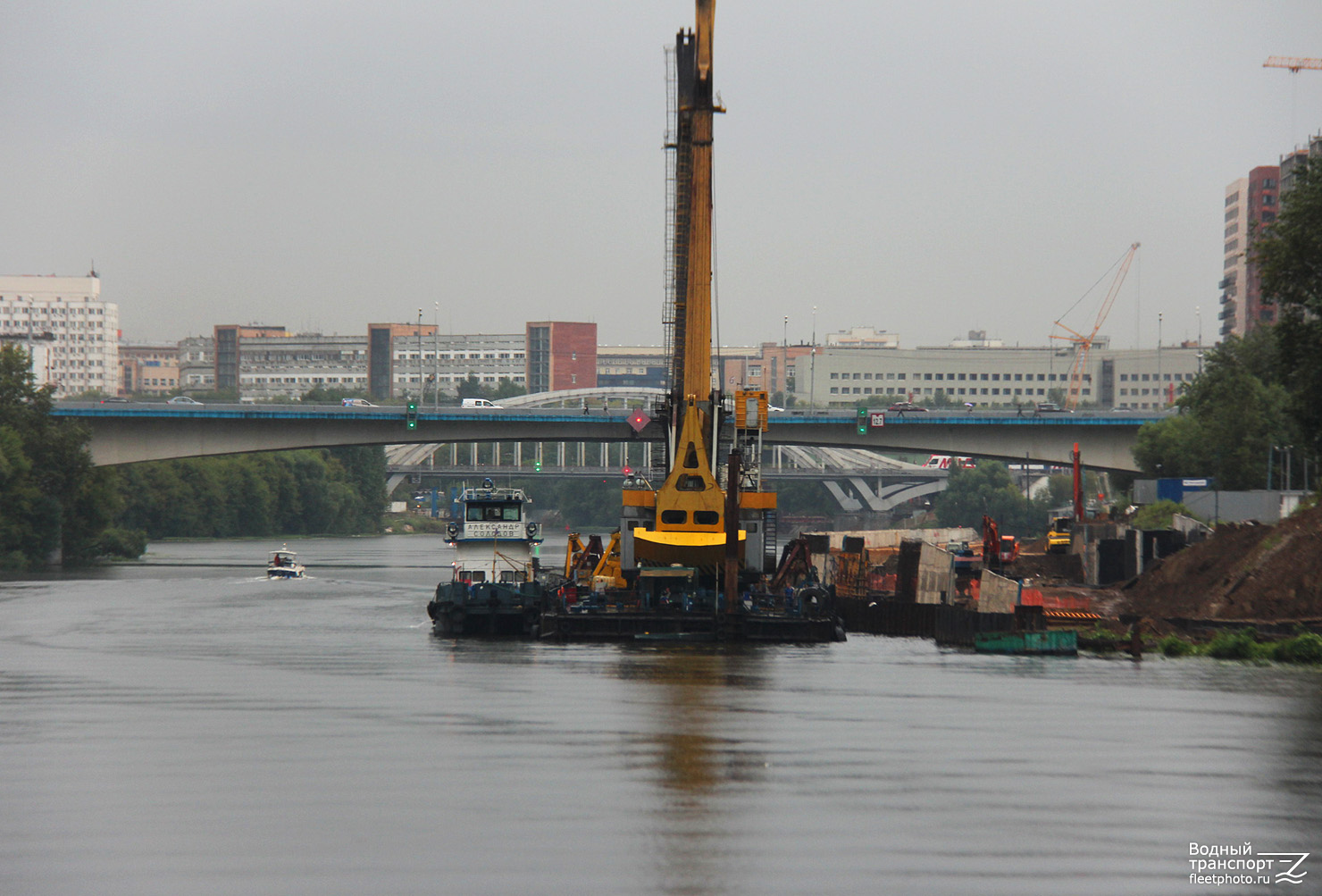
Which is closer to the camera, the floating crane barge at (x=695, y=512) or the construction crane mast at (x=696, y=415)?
the floating crane barge at (x=695, y=512)

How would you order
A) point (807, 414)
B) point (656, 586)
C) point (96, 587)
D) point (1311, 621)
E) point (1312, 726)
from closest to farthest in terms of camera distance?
1. point (1312, 726)
2. point (1311, 621)
3. point (656, 586)
4. point (96, 587)
5. point (807, 414)

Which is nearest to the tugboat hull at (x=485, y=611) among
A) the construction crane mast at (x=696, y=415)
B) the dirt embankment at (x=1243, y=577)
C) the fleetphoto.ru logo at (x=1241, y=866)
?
the construction crane mast at (x=696, y=415)

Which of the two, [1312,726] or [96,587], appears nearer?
[1312,726]

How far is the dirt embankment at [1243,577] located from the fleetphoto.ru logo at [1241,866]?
30.3 meters

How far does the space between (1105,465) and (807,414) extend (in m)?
22.0

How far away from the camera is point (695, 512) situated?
57594mm

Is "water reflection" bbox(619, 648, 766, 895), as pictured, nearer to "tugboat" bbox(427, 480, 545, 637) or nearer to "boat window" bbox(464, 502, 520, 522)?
"tugboat" bbox(427, 480, 545, 637)

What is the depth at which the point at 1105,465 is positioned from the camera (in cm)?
10969

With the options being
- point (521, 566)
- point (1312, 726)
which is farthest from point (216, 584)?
point (1312, 726)

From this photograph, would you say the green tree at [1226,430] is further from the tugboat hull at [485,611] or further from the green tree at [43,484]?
the green tree at [43,484]

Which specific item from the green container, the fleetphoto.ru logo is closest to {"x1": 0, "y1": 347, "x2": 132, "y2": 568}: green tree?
the green container

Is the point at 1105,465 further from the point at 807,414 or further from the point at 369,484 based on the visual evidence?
A: the point at 369,484

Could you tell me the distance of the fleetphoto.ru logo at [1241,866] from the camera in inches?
845

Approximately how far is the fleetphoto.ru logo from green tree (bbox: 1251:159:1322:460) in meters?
25.9
